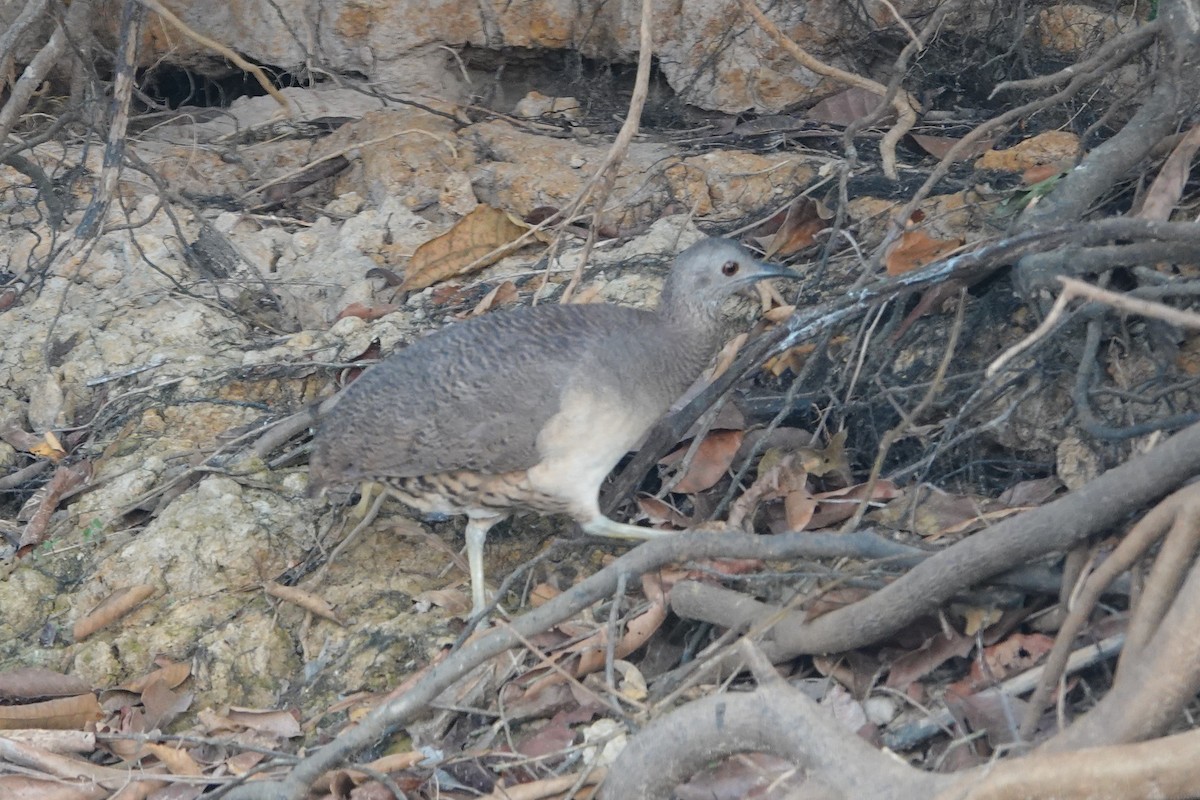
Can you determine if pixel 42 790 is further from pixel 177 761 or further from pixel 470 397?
pixel 470 397

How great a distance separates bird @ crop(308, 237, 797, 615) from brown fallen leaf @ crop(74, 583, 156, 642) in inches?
29.2

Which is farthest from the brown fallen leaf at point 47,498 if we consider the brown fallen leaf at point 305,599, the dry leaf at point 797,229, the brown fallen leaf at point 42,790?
the dry leaf at point 797,229

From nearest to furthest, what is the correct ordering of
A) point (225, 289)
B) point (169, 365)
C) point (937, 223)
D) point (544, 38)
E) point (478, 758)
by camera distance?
point (478, 758) → point (937, 223) → point (169, 365) → point (225, 289) → point (544, 38)

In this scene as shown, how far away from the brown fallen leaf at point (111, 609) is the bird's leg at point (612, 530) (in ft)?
5.26

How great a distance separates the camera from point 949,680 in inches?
138

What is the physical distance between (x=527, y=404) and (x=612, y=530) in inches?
20.4

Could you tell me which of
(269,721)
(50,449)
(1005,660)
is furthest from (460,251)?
(1005,660)

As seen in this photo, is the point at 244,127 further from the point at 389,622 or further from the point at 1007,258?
the point at 1007,258

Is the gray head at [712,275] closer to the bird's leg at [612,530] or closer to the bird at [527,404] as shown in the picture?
the bird at [527,404]

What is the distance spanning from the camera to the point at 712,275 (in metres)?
4.73

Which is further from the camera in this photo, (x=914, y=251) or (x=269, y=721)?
(x=914, y=251)

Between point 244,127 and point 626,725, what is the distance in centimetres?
491

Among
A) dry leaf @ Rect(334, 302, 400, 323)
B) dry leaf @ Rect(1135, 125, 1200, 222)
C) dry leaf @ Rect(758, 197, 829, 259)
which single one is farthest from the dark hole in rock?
dry leaf @ Rect(1135, 125, 1200, 222)

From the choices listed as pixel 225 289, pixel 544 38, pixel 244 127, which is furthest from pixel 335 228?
pixel 544 38
